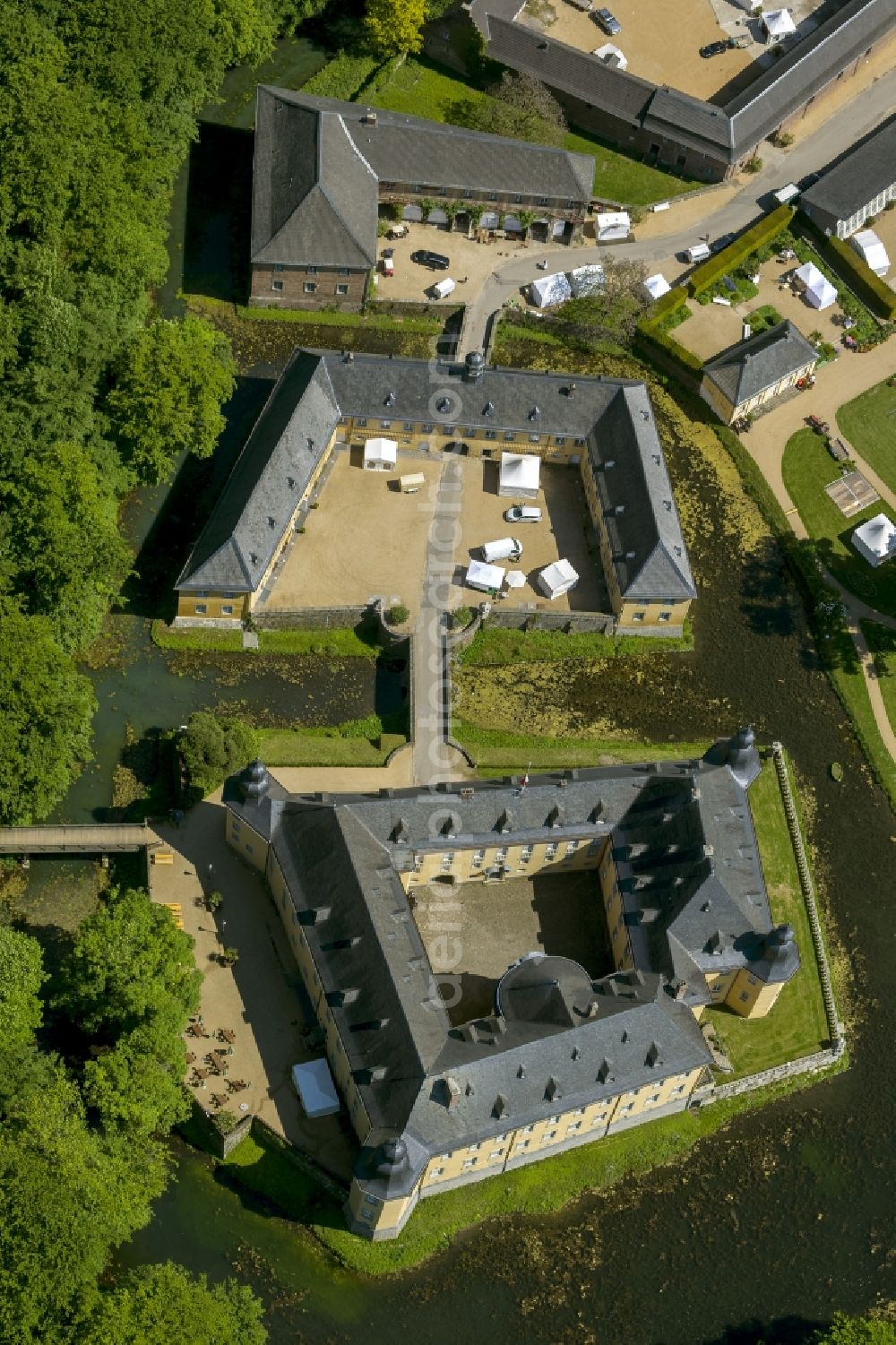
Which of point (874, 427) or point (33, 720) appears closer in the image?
point (33, 720)

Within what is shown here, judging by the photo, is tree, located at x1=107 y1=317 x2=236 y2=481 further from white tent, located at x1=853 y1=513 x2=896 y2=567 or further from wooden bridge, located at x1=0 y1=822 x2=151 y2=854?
white tent, located at x1=853 y1=513 x2=896 y2=567

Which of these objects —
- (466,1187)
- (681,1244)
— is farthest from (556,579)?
(681,1244)

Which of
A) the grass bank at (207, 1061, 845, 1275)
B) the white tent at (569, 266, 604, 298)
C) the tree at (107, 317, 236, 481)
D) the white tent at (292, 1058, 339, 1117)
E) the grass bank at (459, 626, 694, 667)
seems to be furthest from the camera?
the white tent at (569, 266, 604, 298)

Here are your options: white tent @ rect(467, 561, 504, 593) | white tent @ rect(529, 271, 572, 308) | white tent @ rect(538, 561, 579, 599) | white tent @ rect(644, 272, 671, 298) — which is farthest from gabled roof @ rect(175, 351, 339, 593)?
white tent @ rect(644, 272, 671, 298)

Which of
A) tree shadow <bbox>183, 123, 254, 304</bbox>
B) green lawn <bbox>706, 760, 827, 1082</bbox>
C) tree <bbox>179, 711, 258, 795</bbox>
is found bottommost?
green lawn <bbox>706, 760, 827, 1082</bbox>

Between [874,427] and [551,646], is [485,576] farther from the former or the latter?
[874,427]

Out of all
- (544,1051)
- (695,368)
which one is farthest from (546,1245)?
(695,368)
